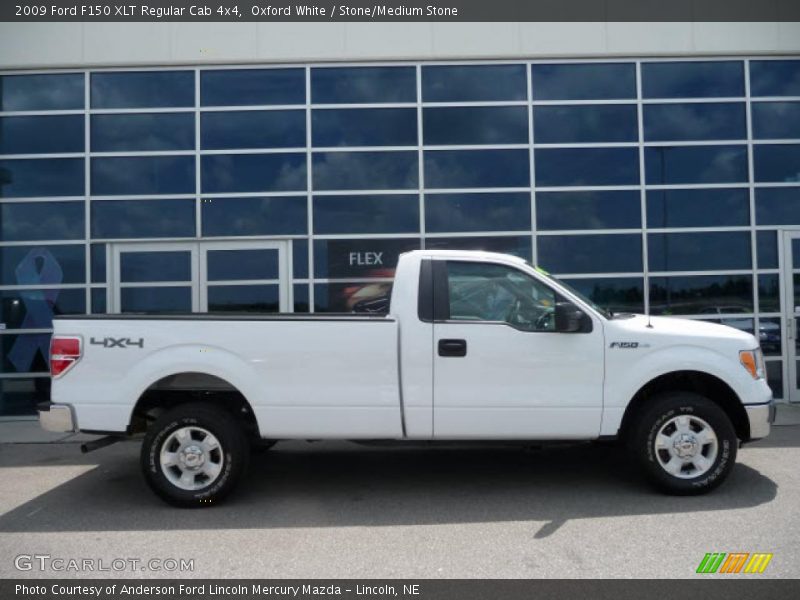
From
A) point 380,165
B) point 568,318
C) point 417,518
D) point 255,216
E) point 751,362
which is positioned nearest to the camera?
point 417,518

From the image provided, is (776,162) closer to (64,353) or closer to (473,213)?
(473,213)

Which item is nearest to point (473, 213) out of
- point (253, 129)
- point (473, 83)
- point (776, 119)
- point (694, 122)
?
point (473, 83)

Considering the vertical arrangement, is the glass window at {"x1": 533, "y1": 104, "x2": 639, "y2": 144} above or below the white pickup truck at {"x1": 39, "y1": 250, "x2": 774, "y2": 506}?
above

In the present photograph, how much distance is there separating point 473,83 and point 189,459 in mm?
7420

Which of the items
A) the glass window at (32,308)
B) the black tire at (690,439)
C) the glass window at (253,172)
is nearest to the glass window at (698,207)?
the black tire at (690,439)

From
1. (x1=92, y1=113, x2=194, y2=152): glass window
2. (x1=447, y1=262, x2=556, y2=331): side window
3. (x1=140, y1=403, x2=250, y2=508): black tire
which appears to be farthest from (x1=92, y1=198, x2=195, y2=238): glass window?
(x1=447, y1=262, x2=556, y2=331): side window

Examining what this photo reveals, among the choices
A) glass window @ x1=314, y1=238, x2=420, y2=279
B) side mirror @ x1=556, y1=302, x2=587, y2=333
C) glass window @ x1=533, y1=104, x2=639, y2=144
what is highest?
glass window @ x1=533, y1=104, x2=639, y2=144

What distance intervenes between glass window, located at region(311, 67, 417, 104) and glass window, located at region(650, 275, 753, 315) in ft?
16.1

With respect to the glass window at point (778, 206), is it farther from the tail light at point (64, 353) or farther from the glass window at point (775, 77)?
the tail light at point (64, 353)

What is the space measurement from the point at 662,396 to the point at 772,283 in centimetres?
599

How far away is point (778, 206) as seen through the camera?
32.5 ft

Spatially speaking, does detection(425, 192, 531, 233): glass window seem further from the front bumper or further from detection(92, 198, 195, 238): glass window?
the front bumper

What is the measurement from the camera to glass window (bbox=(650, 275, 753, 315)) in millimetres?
9727
